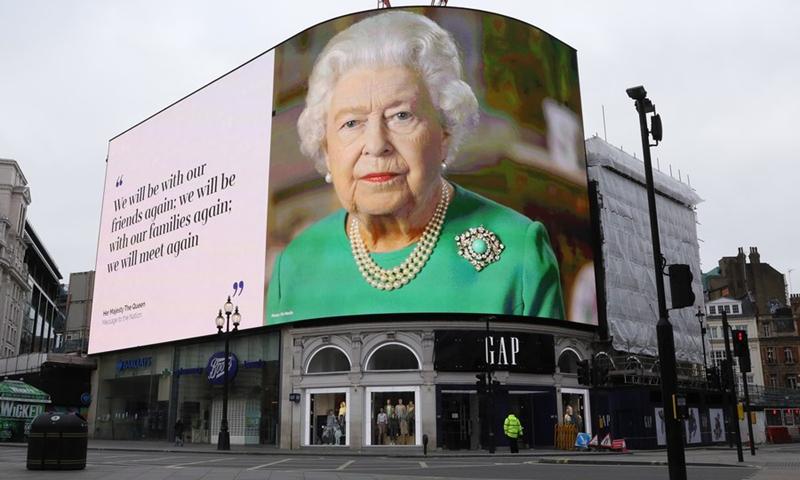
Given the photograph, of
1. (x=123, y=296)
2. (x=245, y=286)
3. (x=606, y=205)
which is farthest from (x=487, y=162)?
(x=123, y=296)

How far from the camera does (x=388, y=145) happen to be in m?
41.0

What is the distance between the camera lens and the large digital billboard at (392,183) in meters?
40.9

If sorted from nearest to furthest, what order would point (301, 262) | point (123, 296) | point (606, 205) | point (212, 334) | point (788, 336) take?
point (301, 262)
point (212, 334)
point (606, 205)
point (123, 296)
point (788, 336)

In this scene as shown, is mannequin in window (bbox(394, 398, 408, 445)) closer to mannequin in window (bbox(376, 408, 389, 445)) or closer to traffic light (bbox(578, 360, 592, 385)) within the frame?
mannequin in window (bbox(376, 408, 389, 445))

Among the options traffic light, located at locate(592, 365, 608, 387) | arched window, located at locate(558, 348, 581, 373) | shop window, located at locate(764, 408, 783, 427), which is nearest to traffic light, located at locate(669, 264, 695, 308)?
traffic light, located at locate(592, 365, 608, 387)

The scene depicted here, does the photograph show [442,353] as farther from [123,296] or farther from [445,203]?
[123,296]

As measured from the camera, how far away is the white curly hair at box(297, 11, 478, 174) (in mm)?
42594

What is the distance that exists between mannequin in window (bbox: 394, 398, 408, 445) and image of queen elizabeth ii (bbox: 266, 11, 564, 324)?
528 centimetres

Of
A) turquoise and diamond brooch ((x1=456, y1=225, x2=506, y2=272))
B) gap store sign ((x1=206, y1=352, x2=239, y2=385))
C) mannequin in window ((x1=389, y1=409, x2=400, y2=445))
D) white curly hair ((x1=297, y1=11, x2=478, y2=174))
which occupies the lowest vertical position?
mannequin in window ((x1=389, y1=409, x2=400, y2=445))

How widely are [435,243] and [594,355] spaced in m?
13.4

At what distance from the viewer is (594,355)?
46.1 meters

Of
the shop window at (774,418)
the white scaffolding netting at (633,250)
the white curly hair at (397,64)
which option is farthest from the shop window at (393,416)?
the shop window at (774,418)

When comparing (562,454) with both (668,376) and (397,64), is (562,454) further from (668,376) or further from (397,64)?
(397,64)

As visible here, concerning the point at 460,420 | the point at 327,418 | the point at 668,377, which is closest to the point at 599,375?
the point at 460,420
